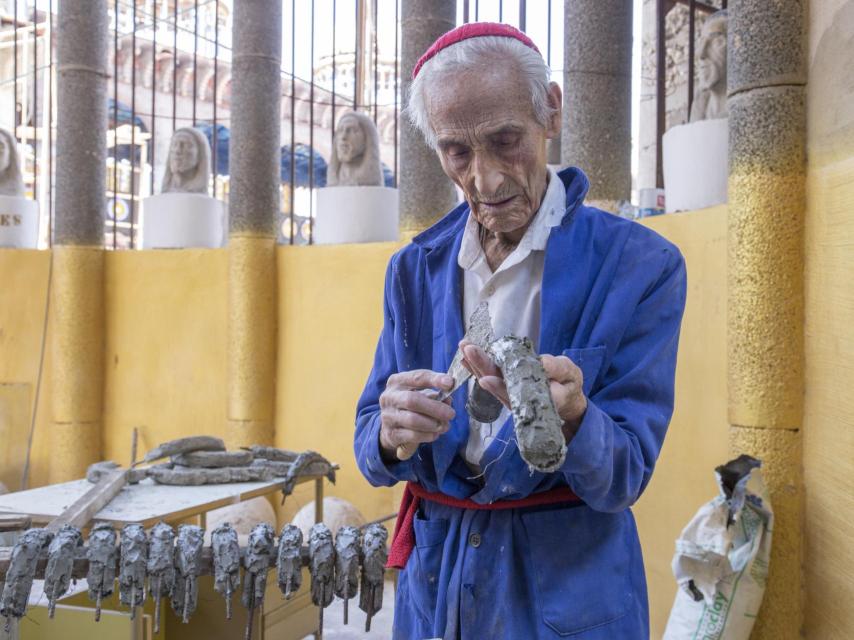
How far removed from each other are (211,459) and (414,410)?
124 inches

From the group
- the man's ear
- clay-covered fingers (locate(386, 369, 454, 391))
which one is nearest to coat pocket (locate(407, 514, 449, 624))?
clay-covered fingers (locate(386, 369, 454, 391))

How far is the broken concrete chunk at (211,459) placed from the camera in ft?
13.6

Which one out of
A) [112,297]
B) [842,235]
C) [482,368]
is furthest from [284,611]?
[112,297]

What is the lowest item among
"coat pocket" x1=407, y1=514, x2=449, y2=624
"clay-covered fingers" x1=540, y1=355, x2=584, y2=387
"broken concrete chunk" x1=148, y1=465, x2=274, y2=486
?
"broken concrete chunk" x1=148, y1=465, x2=274, y2=486

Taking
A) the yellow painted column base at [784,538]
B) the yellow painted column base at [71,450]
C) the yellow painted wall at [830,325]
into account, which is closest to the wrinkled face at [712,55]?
the yellow painted wall at [830,325]

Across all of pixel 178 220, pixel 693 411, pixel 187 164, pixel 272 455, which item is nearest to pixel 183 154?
pixel 187 164

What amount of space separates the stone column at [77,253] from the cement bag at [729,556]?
5.51 meters

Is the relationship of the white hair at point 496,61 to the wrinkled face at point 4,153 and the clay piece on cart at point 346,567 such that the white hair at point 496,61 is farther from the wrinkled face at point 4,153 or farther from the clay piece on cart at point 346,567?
the wrinkled face at point 4,153

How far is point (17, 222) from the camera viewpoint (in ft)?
25.3

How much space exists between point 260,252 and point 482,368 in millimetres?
5704

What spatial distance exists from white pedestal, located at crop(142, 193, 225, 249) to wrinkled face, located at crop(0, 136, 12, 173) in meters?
1.44

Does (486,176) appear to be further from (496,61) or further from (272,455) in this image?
(272,455)

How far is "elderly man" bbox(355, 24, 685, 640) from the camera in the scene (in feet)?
4.10

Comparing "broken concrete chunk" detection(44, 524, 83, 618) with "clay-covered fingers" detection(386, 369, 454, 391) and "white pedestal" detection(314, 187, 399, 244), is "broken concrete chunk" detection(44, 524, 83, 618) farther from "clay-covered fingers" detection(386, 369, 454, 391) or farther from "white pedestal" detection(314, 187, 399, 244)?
"white pedestal" detection(314, 187, 399, 244)
